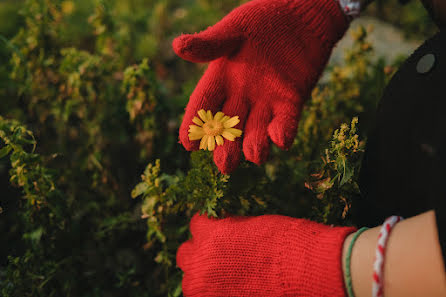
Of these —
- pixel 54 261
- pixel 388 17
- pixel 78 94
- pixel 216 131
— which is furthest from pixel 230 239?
pixel 388 17

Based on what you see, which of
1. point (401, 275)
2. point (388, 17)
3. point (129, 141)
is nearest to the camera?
point (401, 275)

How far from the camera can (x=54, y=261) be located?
1.27 m

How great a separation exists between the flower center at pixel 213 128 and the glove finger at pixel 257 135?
9 cm

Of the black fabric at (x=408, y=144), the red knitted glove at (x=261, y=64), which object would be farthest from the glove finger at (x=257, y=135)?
the black fabric at (x=408, y=144)

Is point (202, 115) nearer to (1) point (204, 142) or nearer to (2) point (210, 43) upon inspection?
(1) point (204, 142)

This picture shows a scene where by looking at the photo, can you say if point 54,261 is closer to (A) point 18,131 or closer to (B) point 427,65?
(A) point 18,131

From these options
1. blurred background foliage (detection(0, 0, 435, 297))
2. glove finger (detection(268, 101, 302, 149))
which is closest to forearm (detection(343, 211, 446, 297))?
blurred background foliage (detection(0, 0, 435, 297))

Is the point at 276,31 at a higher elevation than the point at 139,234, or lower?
higher

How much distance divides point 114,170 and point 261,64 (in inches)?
38.2

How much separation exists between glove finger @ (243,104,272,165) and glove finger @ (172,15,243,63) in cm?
23

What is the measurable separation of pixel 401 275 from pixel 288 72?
29.5 inches

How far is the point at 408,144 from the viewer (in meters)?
0.92

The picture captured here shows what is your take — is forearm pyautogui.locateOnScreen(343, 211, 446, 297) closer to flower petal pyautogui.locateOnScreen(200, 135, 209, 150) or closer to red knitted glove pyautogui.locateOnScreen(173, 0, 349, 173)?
red knitted glove pyautogui.locateOnScreen(173, 0, 349, 173)

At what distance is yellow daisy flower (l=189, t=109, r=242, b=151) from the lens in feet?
3.36
